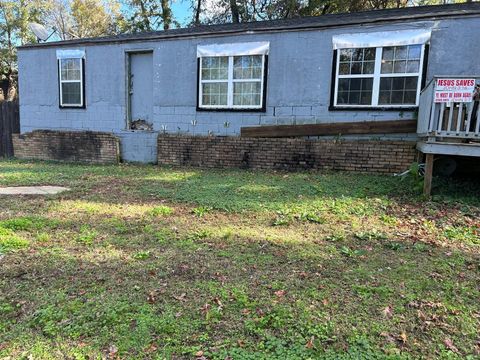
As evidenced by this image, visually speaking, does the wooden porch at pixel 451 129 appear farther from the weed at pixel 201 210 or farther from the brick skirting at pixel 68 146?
the brick skirting at pixel 68 146

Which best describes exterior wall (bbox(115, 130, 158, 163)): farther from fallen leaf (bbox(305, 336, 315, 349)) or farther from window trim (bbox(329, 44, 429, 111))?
fallen leaf (bbox(305, 336, 315, 349))

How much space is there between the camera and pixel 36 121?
12297 millimetres

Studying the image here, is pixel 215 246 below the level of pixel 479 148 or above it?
below

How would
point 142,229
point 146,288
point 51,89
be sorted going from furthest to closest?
point 51,89, point 142,229, point 146,288

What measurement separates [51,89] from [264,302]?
11560mm

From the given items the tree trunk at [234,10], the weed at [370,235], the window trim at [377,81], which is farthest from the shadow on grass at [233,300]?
the tree trunk at [234,10]

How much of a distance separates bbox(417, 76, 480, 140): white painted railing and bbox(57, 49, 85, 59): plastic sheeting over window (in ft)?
31.9

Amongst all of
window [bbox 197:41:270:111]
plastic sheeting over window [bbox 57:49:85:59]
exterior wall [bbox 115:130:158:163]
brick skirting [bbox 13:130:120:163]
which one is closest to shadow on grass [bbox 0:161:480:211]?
exterior wall [bbox 115:130:158:163]

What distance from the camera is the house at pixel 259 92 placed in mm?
7988

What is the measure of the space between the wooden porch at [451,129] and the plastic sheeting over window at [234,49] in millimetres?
4433

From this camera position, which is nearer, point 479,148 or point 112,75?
point 479,148

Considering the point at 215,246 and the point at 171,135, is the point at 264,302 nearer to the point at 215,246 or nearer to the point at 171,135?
the point at 215,246

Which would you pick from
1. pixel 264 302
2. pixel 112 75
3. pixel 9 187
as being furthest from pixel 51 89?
pixel 264 302

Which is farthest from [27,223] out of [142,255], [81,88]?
[81,88]
